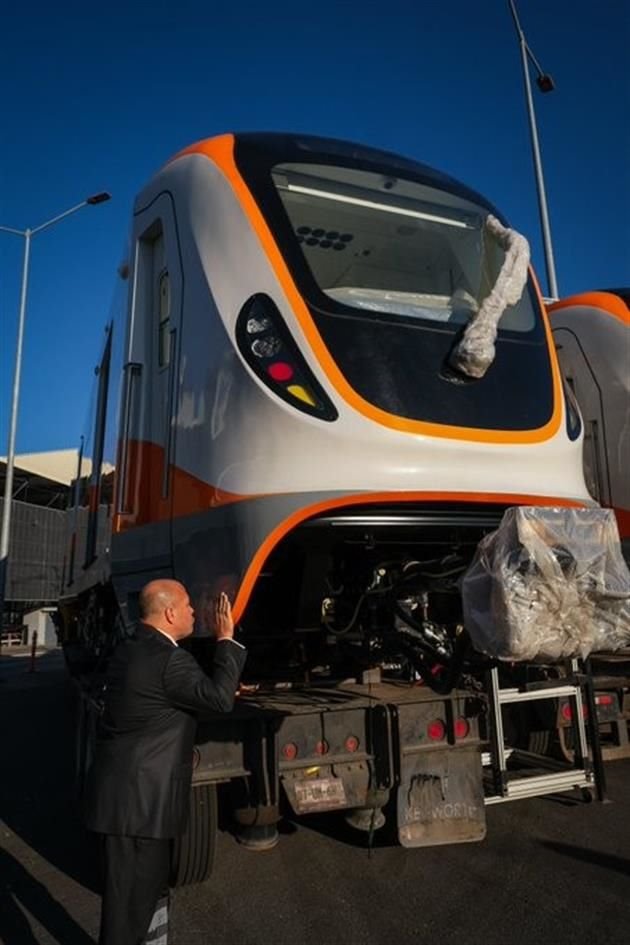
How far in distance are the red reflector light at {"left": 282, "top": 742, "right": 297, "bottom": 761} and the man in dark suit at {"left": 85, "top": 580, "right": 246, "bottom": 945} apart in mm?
1224

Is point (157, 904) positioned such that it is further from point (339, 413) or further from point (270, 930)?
point (339, 413)

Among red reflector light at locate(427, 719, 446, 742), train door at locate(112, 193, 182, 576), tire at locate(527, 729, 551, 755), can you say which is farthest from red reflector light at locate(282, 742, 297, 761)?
tire at locate(527, 729, 551, 755)

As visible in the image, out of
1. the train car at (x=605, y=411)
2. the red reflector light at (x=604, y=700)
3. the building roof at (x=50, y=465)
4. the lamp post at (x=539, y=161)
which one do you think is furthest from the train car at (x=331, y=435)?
the building roof at (x=50, y=465)

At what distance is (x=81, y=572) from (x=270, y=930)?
346cm

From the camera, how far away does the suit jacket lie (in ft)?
8.46

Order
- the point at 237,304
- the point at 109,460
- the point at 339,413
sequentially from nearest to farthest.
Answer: the point at 339,413 → the point at 237,304 → the point at 109,460

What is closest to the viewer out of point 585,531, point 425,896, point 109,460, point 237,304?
point 585,531

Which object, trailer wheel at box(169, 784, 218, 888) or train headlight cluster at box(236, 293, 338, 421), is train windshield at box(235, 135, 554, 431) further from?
trailer wheel at box(169, 784, 218, 888)

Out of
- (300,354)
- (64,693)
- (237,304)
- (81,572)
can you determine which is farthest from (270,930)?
(64,693)

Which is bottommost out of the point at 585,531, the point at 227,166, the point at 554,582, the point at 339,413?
the point at 554,582

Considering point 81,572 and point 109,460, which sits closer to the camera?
point 109,460

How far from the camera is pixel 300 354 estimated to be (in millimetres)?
3195

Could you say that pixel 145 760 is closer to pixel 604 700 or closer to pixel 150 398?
pixel 150 398

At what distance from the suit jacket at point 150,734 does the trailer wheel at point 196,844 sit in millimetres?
1190
